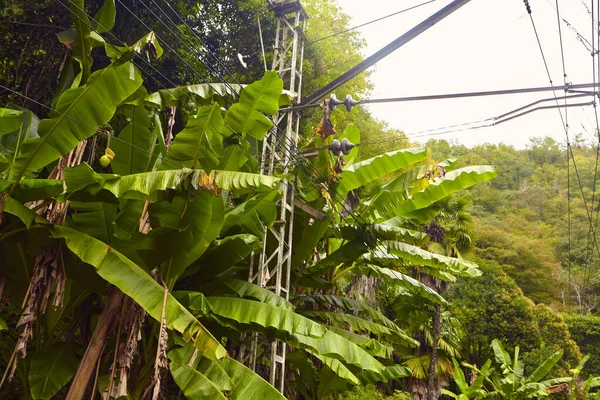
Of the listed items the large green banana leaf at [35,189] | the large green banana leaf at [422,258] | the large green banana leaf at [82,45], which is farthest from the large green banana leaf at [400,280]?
the large green banana leaf at [35,189]

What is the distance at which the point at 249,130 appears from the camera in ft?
21.6

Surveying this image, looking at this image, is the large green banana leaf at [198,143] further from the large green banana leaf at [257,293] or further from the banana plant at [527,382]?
the banana plant at [527,382]

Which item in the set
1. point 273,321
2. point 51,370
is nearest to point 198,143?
point 273,321

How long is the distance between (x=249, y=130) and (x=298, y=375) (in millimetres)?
5863

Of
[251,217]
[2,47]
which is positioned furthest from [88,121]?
[2,47]

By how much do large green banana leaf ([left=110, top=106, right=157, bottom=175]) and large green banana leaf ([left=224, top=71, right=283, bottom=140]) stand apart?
100 cm

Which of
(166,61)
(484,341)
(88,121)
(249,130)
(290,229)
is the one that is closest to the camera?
(88,121)

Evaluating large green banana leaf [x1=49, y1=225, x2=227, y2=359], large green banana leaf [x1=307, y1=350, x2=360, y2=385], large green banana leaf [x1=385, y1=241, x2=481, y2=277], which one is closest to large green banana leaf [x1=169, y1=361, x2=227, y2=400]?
large green banana leaf [x1=49, y1=225, x2=227, y2=359]

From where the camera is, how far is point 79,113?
16.6 ft

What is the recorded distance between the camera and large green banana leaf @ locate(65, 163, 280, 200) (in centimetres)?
472

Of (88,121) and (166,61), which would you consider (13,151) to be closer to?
(88,121)

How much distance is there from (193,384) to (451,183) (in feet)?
17.1

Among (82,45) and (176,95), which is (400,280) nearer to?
(176,95)

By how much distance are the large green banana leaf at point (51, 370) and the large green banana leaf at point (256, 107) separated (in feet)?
10.6
